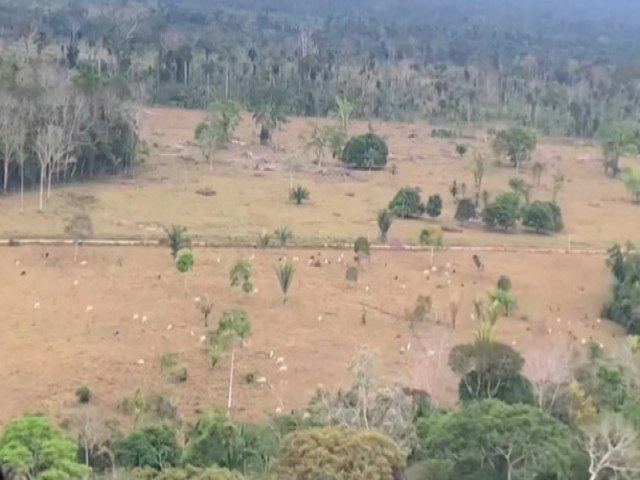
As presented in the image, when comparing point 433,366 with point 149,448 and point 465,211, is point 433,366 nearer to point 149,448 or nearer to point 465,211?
point 149,448

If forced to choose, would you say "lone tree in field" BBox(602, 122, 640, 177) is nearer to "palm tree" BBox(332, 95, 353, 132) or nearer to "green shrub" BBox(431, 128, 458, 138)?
"green shrub" BBox(431, 128, 458, 138)

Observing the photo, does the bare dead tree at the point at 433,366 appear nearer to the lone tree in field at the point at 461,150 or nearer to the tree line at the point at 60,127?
the tree line at the point at 60,127

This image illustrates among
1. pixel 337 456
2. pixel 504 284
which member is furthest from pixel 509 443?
pixel 504 284

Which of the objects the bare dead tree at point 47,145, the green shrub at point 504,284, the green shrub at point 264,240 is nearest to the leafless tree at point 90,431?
the green shrub at point 504,284

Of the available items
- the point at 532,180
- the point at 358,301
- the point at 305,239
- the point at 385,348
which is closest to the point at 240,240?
the point at 305,239

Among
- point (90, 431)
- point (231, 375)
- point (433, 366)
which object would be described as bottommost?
point (231, 375)

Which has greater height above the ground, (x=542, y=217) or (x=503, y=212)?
(x=503, y=212)

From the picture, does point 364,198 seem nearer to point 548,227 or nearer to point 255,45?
point 548,227
